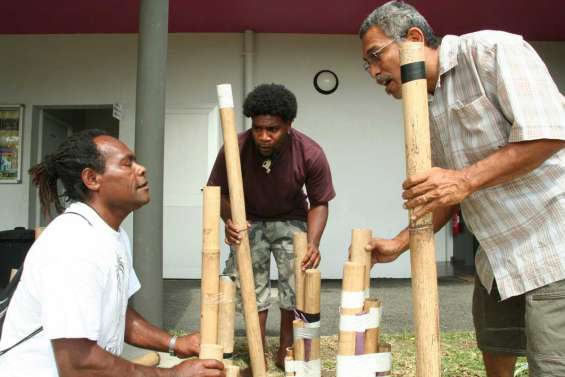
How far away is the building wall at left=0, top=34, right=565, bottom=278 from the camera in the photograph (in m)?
6.77

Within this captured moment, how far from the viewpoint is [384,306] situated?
5.47 m

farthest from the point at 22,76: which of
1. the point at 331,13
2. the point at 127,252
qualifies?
the point at 127,252

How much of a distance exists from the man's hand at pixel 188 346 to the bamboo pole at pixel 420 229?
91cm

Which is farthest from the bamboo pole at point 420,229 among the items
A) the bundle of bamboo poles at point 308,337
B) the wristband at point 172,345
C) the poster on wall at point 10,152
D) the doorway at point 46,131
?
the poster on wall at point 10,152

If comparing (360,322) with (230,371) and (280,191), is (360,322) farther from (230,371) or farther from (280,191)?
(280,191)

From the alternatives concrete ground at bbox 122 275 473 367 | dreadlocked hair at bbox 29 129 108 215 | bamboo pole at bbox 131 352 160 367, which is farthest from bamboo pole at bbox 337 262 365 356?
concrete ground at bbox 122 275 473 367

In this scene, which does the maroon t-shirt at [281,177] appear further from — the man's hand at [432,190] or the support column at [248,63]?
the support column at [248,63]

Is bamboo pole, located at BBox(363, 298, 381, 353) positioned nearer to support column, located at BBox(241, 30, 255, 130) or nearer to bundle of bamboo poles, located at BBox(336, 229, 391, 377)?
bundle of bamboo poles, located at BBox(336, 229, 391, 377)

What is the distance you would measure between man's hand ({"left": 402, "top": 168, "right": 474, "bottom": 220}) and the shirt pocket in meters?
0.37

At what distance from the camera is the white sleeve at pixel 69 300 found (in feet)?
5.19

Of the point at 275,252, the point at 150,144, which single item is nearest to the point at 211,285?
the point at 275,252

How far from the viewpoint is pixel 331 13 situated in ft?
20.4

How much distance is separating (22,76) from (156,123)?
12.6 ft

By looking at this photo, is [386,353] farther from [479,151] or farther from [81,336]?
[81,336]
